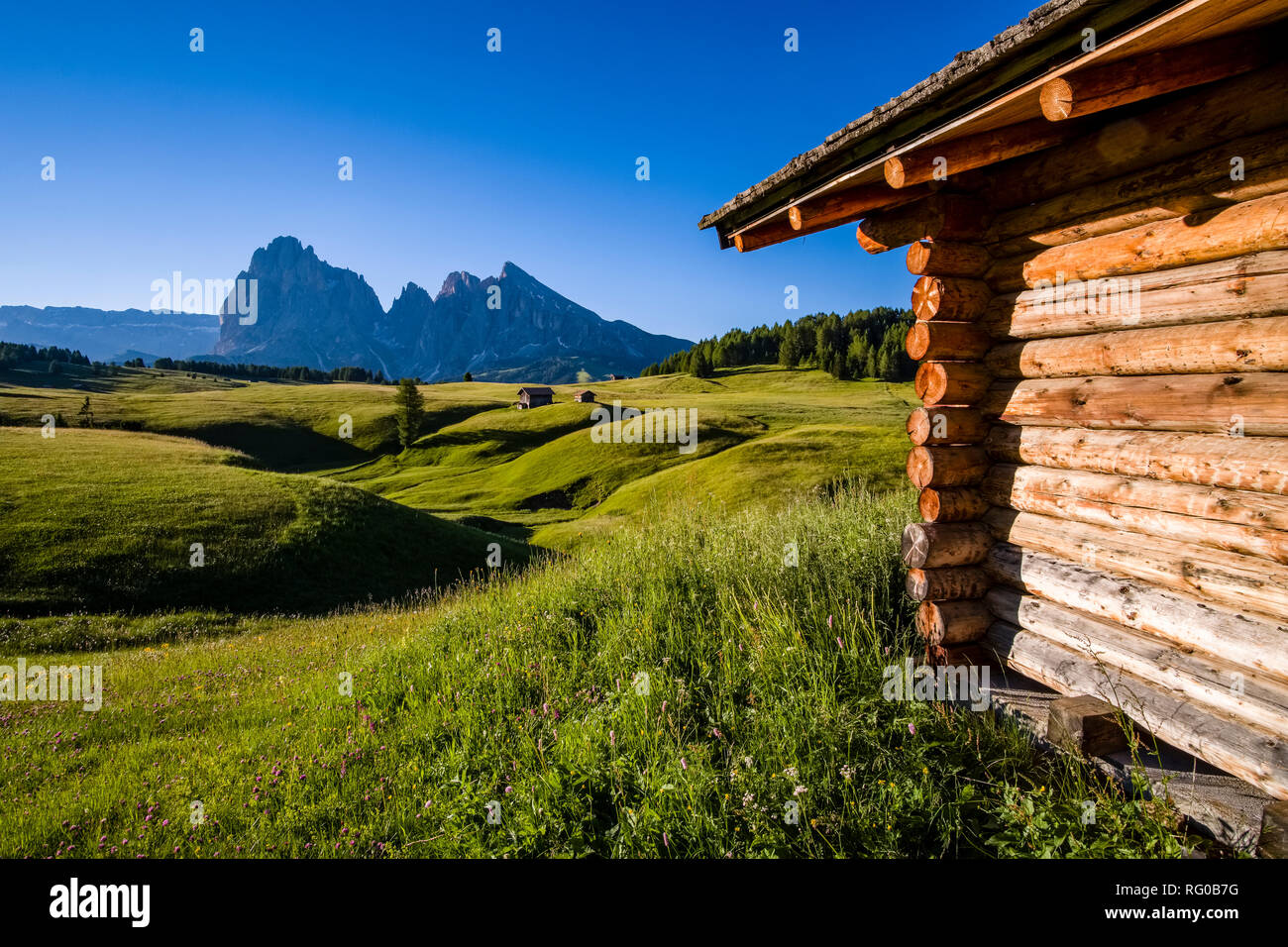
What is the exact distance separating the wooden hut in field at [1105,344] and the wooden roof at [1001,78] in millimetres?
17

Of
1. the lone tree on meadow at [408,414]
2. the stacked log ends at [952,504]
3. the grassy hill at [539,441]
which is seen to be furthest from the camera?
the lone tree on meadow at [408,414]

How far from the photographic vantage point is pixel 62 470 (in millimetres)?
26625

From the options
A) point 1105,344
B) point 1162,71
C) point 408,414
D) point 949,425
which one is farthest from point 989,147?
point 408,414

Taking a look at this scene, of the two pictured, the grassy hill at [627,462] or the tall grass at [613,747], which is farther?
the grassy hill at [627,462]

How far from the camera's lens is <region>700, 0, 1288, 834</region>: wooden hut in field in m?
3.97

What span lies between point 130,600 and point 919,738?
21007 millimetres

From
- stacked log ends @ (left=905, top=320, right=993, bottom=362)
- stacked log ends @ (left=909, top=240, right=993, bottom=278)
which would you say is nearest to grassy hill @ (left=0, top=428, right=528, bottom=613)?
stacked log ends @ (left=905, top=320, right=993, bottom=362)

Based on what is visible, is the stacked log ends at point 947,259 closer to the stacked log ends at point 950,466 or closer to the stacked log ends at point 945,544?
the stacked log ends at point 950,466

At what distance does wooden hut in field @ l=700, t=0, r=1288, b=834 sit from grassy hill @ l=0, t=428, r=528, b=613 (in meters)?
14.8

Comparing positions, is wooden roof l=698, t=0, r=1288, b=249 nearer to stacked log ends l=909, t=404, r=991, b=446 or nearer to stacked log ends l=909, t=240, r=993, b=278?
stacked log ends l=909, t=240, r=993, b=278

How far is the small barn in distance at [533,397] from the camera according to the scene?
90438 millimetres

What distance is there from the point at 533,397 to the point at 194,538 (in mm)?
70385

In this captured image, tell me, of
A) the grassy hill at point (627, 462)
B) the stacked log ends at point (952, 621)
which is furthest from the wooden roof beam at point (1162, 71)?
the grassy hill at point (627, 462)

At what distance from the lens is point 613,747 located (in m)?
4.54
